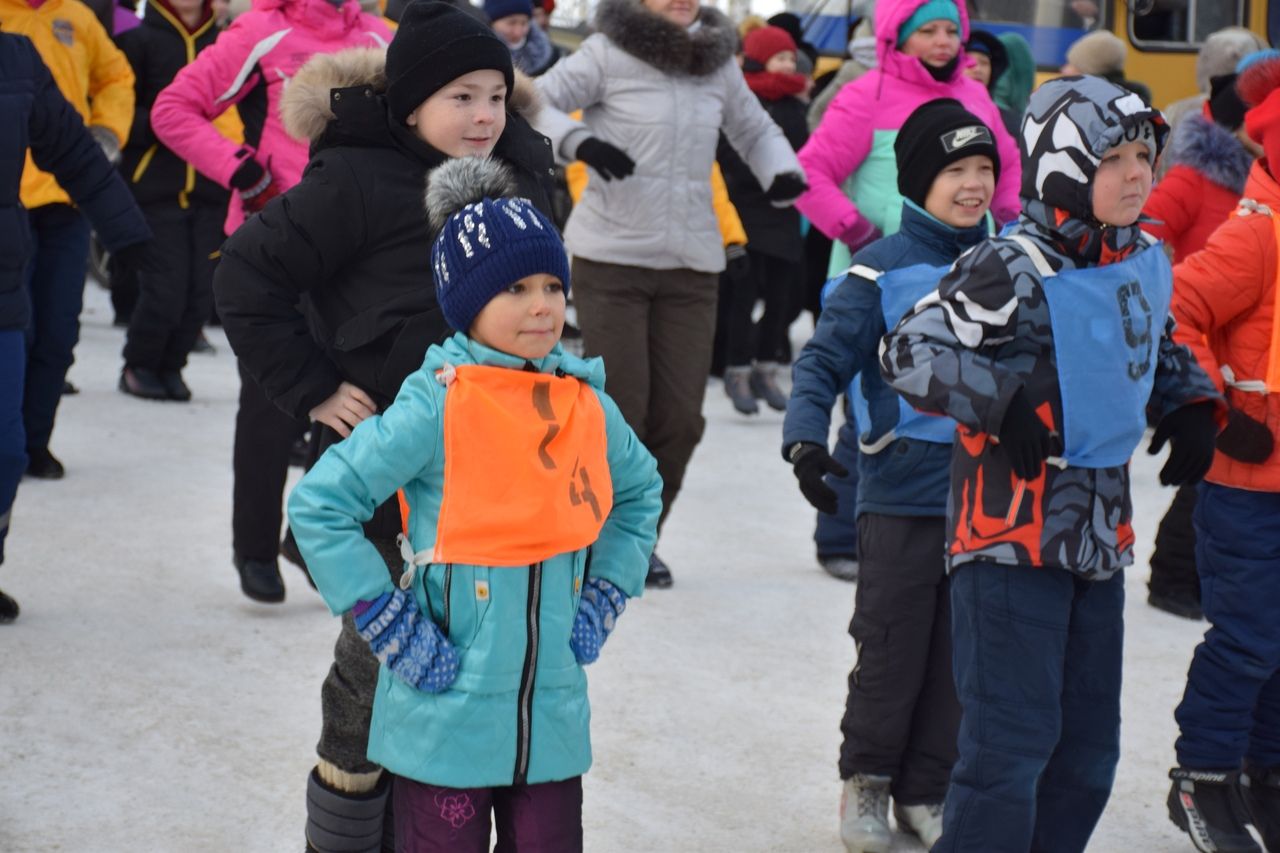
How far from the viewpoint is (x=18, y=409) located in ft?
16.7

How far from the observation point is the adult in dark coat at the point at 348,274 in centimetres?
333

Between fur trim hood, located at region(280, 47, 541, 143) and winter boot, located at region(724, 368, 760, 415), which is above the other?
fur trim hood, located at region(280, 47, 541, 143)

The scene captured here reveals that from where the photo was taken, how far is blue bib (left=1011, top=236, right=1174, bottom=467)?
10.7ft

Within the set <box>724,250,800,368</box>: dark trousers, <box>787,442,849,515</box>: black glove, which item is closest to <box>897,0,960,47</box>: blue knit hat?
<box>787,442,849,515</box>: black glove

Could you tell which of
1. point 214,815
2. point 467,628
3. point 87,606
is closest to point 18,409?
point 87,606

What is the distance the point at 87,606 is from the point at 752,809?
7.84ft

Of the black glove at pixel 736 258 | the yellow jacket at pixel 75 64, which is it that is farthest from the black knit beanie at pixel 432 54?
the black glove at pixel 736 258

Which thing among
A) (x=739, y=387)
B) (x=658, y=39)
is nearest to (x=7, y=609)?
(x=658, y=39)

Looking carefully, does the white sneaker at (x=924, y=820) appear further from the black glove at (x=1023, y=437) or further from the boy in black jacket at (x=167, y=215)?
the boy in black jacket at (x=167, y=215)

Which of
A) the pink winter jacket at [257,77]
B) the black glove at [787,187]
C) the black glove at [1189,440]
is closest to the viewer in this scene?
the black glove at [1189,440]

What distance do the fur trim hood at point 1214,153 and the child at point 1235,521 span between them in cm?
177

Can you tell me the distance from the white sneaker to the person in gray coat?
208 centimetres

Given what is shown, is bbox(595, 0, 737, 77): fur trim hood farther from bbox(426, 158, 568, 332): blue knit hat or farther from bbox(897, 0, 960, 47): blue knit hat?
bbox(426, 158, 568, 332): blue knit hat

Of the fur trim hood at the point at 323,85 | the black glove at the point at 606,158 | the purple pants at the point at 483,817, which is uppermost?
the fur trim hood at the point at 323,85
